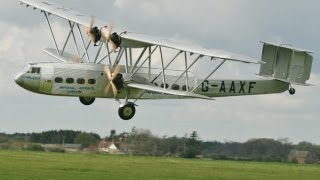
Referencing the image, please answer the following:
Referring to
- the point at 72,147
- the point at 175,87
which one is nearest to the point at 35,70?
the point at 175,87

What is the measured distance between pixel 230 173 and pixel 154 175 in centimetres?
1482

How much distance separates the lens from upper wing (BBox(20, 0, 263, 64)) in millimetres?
67750

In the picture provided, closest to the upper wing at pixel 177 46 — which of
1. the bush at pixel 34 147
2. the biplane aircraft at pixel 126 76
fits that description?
the biplane aircraft at pixel 126 76

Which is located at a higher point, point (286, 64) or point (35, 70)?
point (286, 64)

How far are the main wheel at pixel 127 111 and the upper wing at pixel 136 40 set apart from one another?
4.61 metres

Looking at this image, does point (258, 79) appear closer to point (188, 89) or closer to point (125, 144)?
point (188, 89)

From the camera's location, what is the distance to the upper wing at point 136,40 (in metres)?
67.8

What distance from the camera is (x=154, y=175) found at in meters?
95.3

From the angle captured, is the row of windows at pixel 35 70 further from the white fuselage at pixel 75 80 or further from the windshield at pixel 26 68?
the windshield at pixel 26 68

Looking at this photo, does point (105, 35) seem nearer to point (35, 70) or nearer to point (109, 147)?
point (35, 70)

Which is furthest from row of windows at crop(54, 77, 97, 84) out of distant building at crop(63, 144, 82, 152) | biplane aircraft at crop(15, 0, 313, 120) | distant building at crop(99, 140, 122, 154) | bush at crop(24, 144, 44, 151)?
distant building at crop(63, 144, 82, 152)

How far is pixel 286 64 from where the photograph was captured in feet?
276

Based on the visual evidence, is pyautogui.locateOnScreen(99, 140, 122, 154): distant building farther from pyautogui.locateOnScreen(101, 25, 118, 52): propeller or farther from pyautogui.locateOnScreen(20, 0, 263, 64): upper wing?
pyautogui.locateOnScreen(101, 25, 118, 52): propeller

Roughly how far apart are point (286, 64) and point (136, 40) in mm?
16852
